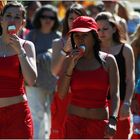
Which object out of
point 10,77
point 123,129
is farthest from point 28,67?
point 123,129

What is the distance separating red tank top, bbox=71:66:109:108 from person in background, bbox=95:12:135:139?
3.76ft

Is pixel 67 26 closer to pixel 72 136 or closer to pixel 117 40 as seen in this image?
pixel 117 40

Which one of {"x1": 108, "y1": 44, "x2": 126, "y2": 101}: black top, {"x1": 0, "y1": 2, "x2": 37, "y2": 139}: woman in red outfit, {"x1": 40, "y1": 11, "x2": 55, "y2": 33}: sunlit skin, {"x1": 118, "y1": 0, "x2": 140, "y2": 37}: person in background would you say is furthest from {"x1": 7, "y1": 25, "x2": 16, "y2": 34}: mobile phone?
{"x1": 118, "y1": 0, "x2": 140, "y2": 37}: person in background

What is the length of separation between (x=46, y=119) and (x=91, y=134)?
4129 millimetres

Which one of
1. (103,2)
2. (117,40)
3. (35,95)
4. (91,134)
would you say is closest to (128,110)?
(117,40)

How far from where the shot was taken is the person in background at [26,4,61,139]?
945 cm

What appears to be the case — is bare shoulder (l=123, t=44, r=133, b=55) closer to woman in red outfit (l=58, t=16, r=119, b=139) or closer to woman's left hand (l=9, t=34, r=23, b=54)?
woman in red outfit (l=58, t=16, r=119, b=139)

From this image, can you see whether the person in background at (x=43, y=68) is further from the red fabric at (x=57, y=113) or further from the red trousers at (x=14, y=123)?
the red trousers at (x=14, y=123)

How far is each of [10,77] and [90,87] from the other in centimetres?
71

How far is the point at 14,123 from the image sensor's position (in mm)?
5836

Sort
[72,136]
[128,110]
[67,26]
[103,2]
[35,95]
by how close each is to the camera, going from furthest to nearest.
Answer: [103,2], [35,95], [67,26], [128,110], [72,136]

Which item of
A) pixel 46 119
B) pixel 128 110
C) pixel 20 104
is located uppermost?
pixel 20 104

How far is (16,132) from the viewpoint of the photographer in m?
5.83

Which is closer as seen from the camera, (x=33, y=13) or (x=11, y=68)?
(x=11, y=68)
